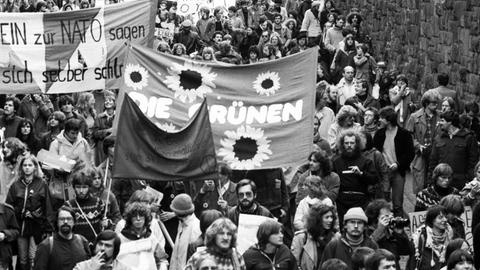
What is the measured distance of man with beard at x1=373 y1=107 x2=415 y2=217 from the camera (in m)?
19.9

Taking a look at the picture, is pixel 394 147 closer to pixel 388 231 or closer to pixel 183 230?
pixel 388 231

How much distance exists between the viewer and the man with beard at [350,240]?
14953 millimetres

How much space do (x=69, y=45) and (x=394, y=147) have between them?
4128 mm

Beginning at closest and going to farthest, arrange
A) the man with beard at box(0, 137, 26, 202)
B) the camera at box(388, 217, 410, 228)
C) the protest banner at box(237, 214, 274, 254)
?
the protest banner at box(237, 214, 274, 254) → the camera at box(388, 217, 410, 228) → the man with beard at box(0, 137, 26, 202)

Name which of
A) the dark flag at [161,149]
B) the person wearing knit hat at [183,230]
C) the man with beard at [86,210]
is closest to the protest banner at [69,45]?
the dark flag at [161,149]

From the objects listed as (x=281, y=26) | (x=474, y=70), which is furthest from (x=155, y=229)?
(x=281, y=26)

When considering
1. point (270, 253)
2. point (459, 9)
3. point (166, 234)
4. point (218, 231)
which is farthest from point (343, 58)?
point (218, 231)

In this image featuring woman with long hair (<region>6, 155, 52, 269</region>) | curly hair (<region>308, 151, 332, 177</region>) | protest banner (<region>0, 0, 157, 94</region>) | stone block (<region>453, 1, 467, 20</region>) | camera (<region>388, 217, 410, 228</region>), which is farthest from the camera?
stone block (<region>453, 1, 467, 20</region>)

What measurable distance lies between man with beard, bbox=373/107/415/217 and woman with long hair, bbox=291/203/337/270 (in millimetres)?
4559

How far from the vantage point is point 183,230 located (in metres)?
16.0

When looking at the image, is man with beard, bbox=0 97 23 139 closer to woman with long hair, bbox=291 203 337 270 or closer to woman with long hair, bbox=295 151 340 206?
woman with long hair, bbox=295 151 340 206

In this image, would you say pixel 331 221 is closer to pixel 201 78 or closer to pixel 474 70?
pixel 201 78

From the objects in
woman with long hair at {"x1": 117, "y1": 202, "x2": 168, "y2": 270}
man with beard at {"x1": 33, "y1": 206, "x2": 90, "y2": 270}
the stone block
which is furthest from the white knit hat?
the stone block

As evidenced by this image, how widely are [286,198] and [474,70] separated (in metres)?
7.25
